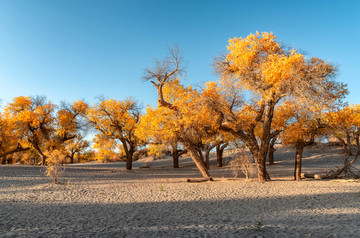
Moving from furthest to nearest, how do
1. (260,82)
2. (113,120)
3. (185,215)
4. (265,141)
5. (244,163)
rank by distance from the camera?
(113,120) → (244,163) → (265,141) → (260,82) → (185,215)

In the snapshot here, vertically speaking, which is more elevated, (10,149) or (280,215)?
(10,149)

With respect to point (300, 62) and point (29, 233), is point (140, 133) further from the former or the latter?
point (29, 233)

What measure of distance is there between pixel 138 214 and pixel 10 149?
25.8 metres

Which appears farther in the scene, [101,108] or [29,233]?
[101,108]

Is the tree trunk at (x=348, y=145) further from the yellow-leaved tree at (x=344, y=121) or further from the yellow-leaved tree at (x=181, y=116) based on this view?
the yellow-leaved tree at (x=181, y=116)

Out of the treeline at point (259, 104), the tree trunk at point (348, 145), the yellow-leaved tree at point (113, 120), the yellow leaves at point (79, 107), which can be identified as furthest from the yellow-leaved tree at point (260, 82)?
the yellow leaves at point (79, 107)

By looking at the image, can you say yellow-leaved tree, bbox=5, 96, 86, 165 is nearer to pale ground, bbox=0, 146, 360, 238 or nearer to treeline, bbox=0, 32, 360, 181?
treeline, bbox=0, 32, 360, 181

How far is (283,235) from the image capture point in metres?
4.52

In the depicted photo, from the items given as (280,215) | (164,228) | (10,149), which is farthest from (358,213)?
(10,149)

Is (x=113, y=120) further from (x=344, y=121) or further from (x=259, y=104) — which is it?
(x=344, y=121)

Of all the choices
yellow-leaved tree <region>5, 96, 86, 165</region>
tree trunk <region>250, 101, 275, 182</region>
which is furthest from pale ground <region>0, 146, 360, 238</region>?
yellow-leaved tree <region>5, 96, 86, 165</region>


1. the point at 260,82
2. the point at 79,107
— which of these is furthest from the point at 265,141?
the point at 79,107

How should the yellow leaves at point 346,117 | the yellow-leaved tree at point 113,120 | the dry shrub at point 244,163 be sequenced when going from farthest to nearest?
the yellow-leaved tree at point 113,120 → the dry shrub at point 244,163 → the yellow leaves at point 346,117

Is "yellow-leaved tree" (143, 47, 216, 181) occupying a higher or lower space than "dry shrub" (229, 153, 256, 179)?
higher
